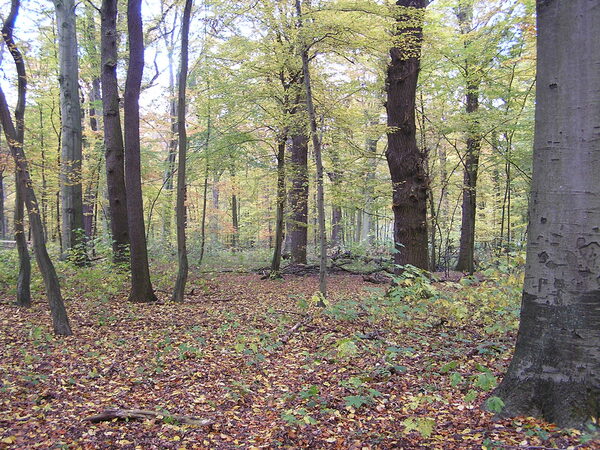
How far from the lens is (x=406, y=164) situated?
7.43 meters

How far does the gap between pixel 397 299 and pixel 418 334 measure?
70 centimetres

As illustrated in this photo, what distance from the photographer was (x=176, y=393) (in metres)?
3.93

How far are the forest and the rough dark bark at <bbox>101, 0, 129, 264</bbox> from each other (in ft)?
0.15

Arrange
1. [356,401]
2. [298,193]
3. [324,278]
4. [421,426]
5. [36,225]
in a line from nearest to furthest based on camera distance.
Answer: [421,426] → [356,401] → [36,225] → [324,278] → [298,193]

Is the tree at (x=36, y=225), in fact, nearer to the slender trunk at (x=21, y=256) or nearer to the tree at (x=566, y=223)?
the slender trunk at (x=21, y=256)

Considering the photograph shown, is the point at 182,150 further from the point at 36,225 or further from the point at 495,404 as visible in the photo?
the point at 495,404

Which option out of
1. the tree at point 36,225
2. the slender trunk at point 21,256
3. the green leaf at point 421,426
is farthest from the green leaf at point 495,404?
the slender trunk at point 21,256

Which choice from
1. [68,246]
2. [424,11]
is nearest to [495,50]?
[424,11]

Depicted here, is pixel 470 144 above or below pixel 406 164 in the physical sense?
above

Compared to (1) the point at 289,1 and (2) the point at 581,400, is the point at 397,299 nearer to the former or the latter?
(2) the point at 581,400

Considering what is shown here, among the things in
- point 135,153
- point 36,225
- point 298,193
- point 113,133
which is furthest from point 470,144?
point 36,225

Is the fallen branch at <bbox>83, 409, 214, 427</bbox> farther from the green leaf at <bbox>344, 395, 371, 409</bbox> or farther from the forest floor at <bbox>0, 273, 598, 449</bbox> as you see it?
the green leaf at <bbox>344, 395, 371, 409</bbox>

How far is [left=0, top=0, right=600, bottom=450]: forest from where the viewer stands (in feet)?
8.59

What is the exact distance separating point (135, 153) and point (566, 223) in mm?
7038
